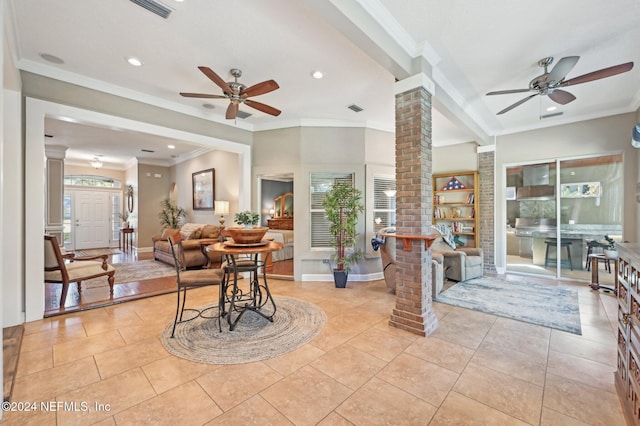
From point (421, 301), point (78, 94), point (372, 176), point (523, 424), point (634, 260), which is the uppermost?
point (78, 94)

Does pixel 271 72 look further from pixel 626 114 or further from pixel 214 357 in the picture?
pixel 626 114

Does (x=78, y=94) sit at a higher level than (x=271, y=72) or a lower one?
lower

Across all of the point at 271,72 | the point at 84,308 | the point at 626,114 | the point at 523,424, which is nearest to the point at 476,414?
the point at 523,424

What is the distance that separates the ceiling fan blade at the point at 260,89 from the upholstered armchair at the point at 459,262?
142 inches

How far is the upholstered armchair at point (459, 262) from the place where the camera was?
473cm

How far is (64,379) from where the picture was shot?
2.00m

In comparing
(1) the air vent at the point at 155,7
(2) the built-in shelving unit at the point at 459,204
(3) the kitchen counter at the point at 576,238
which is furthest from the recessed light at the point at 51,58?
(3) the kitchen counter at the point at 576,238

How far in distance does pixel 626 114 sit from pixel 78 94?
802cm

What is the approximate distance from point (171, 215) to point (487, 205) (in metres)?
8.40

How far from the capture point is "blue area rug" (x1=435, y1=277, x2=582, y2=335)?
10.1ft

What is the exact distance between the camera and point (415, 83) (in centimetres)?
278

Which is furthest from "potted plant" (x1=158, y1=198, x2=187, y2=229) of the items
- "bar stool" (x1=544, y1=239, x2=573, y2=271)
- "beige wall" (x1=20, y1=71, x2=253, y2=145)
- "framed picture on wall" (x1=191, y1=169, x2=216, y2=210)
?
"bar stool" (x1=544, y1=239, x2=573, y2=271)

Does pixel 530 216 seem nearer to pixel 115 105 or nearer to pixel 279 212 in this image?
pixel 279 212

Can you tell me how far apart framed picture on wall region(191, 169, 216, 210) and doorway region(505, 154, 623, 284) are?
6.80 m
